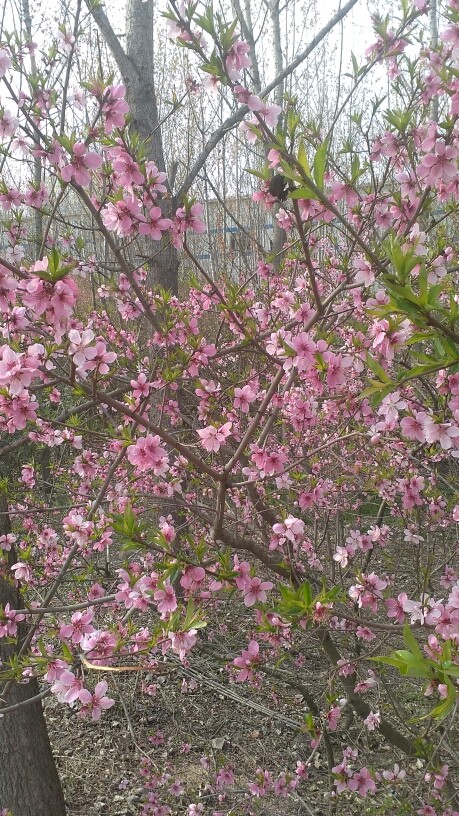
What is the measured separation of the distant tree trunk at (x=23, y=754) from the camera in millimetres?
2865

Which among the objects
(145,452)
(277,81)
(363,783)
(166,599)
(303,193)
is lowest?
(363,783)

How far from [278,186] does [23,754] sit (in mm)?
2872

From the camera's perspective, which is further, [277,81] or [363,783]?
[277,81]

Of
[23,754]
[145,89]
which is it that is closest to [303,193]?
[23,754]

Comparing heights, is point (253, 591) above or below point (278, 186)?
below

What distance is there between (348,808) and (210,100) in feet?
31.6

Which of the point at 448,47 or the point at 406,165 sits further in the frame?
the point at 406,165

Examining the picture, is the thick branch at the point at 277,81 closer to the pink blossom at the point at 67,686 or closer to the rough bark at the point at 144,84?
the rough bark at the point at 144,84

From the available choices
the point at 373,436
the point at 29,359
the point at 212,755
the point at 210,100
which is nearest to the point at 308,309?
the point at 373,436

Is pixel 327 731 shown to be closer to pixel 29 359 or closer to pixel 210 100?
pixel 29 359

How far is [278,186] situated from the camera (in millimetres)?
1980

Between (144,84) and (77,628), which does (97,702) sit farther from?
(144,84)

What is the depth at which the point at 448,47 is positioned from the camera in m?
1.92

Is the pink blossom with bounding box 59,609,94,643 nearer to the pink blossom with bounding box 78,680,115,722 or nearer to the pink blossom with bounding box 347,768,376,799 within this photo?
the pink blossom with bounding box 78,680,115,722
